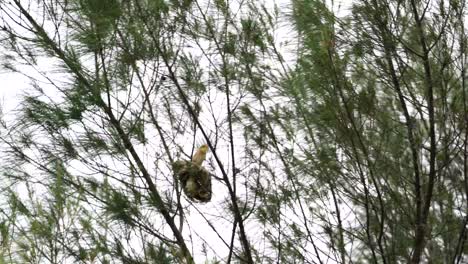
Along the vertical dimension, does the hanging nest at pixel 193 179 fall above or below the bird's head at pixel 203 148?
below

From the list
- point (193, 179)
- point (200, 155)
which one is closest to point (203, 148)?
point (200, 155)

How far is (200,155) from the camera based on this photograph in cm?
390

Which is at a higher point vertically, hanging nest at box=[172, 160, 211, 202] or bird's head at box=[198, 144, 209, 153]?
bird's head at box=[198, 144, 209, 153]

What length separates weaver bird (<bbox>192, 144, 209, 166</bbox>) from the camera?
12.8ft

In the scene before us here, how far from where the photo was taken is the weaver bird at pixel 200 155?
3.89 meters

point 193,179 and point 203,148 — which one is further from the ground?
point 203,148

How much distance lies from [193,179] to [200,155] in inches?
4.8

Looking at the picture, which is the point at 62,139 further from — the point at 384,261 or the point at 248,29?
the point at 384,261

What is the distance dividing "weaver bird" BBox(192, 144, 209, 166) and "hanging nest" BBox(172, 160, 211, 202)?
2cm

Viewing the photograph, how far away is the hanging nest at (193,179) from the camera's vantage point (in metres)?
3.86

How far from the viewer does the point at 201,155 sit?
154 inches

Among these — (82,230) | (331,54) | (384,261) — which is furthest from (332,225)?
(82,230)

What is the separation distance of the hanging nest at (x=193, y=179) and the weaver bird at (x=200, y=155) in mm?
24

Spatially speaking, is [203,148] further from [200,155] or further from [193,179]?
[193,179]
